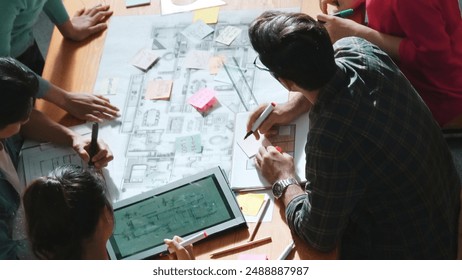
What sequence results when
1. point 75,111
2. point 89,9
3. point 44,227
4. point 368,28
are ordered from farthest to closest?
point 89,9 → point 368,28 → point 75,111 → point 44,227

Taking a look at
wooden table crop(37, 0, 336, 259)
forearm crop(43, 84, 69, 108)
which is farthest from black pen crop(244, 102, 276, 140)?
forearm crop(43, 84, 69, 108)

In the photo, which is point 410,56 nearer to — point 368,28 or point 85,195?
point 368,28

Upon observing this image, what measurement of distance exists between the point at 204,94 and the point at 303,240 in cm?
63

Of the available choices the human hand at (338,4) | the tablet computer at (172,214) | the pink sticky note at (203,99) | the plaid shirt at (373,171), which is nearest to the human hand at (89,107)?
the pink sticky note at (203,99)

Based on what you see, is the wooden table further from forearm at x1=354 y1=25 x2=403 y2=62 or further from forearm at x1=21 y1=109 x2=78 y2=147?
forearm at x1=354 y1=25 x2=403 y2=62

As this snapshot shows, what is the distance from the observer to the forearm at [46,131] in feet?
6.68

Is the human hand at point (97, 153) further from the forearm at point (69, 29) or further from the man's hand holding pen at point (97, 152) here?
the forearm at point (69, 29)

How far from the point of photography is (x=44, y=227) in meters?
1.47

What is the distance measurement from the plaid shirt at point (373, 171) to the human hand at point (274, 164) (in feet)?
0.33

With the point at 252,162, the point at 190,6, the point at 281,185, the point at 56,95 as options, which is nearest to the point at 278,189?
the point at 281,185

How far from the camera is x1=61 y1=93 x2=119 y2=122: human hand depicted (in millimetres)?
2107

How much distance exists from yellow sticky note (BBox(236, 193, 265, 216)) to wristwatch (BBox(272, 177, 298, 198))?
5 cm

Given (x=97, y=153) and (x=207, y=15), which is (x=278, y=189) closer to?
(x=97, y=153)
